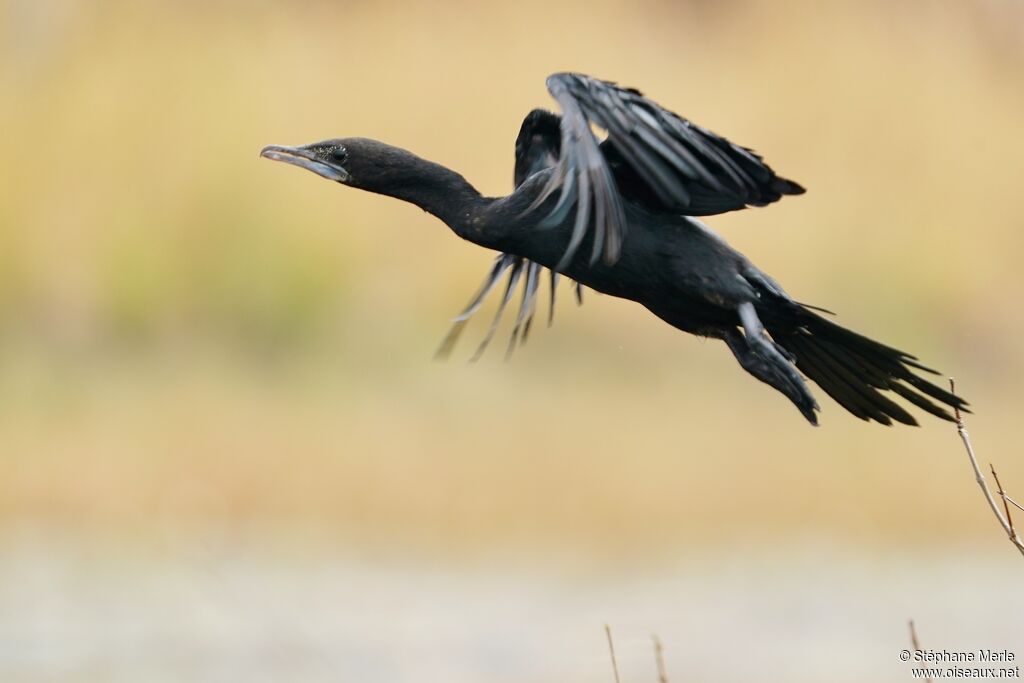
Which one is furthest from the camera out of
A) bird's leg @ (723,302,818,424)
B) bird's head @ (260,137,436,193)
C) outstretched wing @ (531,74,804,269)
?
bird's head @ (260,137,436,193)

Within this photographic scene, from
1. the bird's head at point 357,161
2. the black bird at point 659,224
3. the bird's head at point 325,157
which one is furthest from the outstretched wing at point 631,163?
the bird's head at point 325,157

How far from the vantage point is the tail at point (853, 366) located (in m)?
3.96

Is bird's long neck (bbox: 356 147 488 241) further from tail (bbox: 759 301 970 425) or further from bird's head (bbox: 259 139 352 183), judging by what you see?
tail (bbox: 759 301 970 425)

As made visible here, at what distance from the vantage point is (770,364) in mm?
3822

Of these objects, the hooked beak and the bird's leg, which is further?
the hooked beak

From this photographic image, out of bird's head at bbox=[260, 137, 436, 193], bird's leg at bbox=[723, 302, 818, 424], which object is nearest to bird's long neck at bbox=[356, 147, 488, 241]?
bird's head at bbox=[260, 137, 436, 193]

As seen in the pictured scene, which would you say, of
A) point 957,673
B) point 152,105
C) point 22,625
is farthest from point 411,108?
point 957,673

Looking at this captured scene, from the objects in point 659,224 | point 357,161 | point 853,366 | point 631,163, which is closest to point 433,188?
point 357,161

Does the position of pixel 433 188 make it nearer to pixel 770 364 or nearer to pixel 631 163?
pixel 631 163

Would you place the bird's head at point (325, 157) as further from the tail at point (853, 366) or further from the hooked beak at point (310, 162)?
the tail at point (853, 366)

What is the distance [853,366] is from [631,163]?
90cm

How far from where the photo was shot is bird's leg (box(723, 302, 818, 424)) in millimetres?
3781

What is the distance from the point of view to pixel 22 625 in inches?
301

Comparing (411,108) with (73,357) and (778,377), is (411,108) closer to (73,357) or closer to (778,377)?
(73,357)
